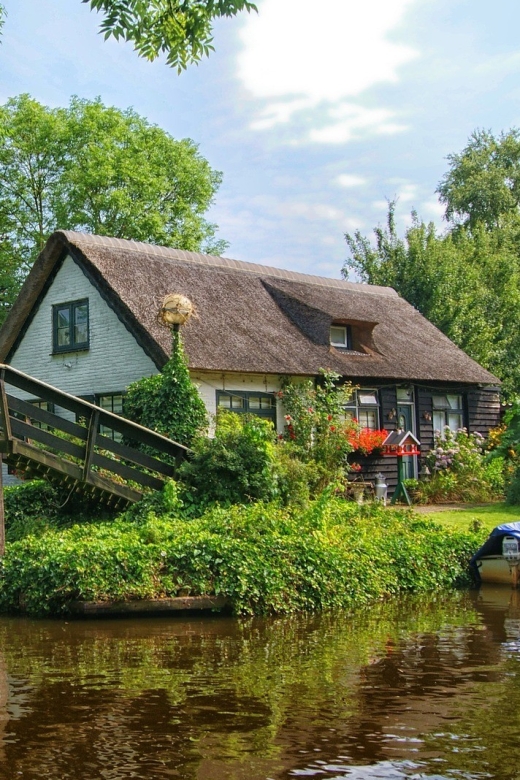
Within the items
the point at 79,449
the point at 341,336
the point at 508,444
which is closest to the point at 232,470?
the point at 79,449

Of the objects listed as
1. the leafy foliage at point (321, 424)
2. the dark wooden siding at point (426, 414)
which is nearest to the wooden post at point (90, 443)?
the leafy foliage at point (321, 424)

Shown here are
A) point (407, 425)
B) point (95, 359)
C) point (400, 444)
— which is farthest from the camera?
point (407, 425)

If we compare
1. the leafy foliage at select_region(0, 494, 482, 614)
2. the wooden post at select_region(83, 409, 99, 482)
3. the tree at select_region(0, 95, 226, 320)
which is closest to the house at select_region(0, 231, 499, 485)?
the wooden post at select_region(83, 409, 99, 482)

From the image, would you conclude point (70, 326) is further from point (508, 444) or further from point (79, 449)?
point (508, 444)

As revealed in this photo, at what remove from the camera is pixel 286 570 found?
38.8 ft

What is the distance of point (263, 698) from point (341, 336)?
17.5 meters

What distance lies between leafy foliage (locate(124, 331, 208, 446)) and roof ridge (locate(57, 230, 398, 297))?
6.34m

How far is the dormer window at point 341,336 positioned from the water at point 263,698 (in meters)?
13.4

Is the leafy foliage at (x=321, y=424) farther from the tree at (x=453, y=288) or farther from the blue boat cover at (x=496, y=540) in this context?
the tree at (x=453, y=288)

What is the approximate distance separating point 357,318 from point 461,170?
3009 centimetres

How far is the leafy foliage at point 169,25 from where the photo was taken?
26.6ft

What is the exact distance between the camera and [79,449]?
14.2m

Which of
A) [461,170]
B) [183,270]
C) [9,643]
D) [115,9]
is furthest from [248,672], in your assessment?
[461,170]

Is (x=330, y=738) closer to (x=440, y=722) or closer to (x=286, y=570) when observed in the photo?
(x=440, y=722)
